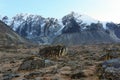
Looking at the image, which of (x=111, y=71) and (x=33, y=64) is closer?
(x=111, y=71)

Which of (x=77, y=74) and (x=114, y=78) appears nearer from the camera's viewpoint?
(x=114, y=78)

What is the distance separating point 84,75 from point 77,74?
0.65 m

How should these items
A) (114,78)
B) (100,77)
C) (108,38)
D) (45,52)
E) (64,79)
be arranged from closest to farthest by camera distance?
(114,78) → (100,77) → (64,79) → (45,52) → (108,38)

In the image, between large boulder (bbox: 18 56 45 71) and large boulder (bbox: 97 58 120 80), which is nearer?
large boulder (bbox: 97 58 120 80)

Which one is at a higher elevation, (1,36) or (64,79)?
(1,36)

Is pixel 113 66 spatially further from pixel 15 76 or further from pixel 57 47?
pixel 57 47

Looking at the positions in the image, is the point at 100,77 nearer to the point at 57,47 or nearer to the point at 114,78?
the point at 114,78

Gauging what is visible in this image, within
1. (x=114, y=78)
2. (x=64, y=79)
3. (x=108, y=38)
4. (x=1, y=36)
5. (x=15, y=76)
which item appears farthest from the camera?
(x=108, y=38)

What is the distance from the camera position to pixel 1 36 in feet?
→ 498

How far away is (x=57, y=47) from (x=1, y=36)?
11039cm

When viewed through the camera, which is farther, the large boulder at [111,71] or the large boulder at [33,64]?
the large boulder at [33,64]

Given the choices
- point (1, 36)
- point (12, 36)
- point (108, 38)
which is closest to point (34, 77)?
point (1, 36)

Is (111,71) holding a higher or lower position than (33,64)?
lower

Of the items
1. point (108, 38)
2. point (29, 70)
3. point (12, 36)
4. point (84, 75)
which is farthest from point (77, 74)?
point (108, 38)
